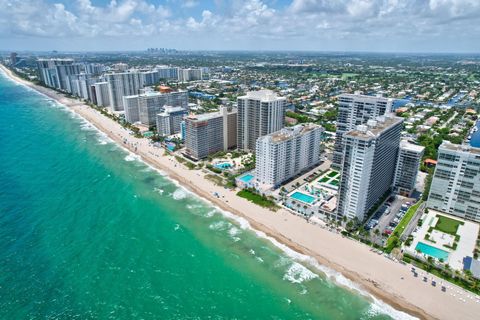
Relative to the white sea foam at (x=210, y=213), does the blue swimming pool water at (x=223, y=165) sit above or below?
above

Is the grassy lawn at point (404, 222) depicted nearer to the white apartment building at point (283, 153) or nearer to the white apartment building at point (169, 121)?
the white apartment building at point (283, 153)

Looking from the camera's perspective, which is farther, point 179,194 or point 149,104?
point 149,104

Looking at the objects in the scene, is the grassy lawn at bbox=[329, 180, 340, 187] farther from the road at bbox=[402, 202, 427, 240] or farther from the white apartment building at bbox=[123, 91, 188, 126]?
the white apartment building at bbox=[123, 91, 188, 126]

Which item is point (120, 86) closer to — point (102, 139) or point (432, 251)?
point (102, 139)

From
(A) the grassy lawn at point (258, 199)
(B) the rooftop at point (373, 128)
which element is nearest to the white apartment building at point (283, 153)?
(A) the grassy lawn at point (258, 199)

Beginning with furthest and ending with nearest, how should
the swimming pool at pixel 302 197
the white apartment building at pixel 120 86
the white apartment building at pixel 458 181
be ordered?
1. the white apartment building at pixel 120 86
2. the swimming pool at pixel 302 197
3. the white apartment building at pixel 458 181

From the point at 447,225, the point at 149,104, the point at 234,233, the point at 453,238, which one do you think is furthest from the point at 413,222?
the point at 149,104
